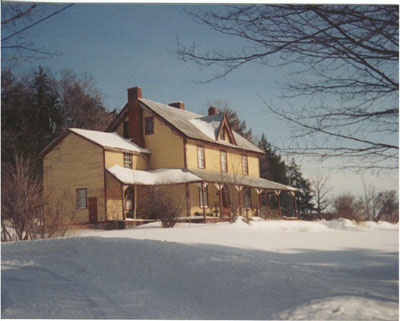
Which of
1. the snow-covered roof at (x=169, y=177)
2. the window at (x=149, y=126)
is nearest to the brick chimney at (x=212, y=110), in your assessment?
the snow-covered roof at (x=169, y=177)

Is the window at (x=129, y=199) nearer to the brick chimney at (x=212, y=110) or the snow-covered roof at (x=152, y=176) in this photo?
the snow-covered roof at (x=152, y=176)

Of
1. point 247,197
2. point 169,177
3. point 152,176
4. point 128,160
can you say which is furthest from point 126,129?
point 247,197

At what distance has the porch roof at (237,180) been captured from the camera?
15.5m

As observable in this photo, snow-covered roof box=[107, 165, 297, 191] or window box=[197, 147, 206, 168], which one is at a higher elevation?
window box=[197, 147, 206, 168]

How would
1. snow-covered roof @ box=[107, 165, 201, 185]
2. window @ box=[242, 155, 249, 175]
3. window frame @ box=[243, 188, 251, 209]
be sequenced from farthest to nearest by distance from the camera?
1. window frame @ box=[243, 188, 251, 209]
2. window @ box=[242, 155, 249, 175]
3. snow-covered roof @ box=[107, 165, 201, 185]

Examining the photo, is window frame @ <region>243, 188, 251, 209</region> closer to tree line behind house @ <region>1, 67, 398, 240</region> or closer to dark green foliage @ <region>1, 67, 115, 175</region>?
tree line behind house @ <region>1, 67, 398, 240</region>

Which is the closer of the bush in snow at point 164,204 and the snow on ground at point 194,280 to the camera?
the snow on ground at point 194,280

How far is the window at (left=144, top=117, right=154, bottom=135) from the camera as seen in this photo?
1507 centimetres

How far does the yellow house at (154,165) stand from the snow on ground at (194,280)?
6304 mm

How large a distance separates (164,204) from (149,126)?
14.1ft

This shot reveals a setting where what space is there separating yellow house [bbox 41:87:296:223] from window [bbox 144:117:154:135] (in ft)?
0.09

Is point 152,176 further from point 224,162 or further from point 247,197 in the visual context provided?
point 247,197

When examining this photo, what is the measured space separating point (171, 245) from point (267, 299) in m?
2.38

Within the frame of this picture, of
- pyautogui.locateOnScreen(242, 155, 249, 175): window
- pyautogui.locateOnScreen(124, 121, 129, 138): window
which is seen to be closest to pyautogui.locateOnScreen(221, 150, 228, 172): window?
pyautogui.locateOnScreen(242, 155, 249, 175): window
